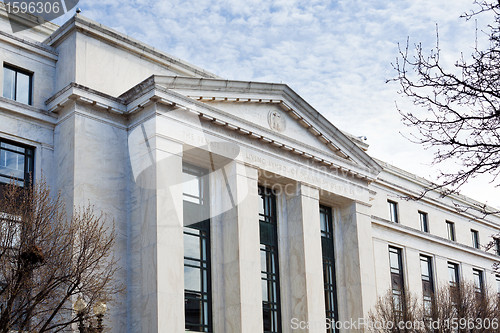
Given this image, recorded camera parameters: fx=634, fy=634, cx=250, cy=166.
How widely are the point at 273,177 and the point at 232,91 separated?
461 centimetres

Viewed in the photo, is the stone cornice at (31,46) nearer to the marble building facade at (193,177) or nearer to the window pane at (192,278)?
the marble building facade at (193,177)

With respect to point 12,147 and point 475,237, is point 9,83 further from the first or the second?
point 475,237

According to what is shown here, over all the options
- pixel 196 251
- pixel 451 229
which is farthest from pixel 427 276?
pixel 196 251

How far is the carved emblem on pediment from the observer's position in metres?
30.9

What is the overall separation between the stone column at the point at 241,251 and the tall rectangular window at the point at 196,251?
782 mm

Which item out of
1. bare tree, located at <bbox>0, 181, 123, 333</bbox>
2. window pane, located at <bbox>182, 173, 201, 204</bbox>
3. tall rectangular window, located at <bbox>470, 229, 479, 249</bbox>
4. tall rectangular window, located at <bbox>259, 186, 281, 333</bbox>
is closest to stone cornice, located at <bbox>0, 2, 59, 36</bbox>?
window pane, located at <bbox>182, 173, 201, 204</bbox>

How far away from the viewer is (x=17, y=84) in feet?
86.3

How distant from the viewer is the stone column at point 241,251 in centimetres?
2650

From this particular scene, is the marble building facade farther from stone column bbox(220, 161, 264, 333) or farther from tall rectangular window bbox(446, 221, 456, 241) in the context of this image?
tall rectangular window bbox(446, 221, 456, 241)

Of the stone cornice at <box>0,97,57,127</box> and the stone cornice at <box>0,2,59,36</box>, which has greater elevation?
the stone cornice at <box>0,2,59,36</box>

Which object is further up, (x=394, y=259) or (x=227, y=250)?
(x=394, y=259)

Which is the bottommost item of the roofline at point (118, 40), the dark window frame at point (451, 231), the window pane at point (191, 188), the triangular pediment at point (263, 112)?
the window pane at point (191, 188)

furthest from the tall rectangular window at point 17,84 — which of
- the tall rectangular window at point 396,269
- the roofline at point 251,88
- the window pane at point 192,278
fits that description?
the tall rectangular window at point 396,269

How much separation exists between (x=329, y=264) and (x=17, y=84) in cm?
1769
